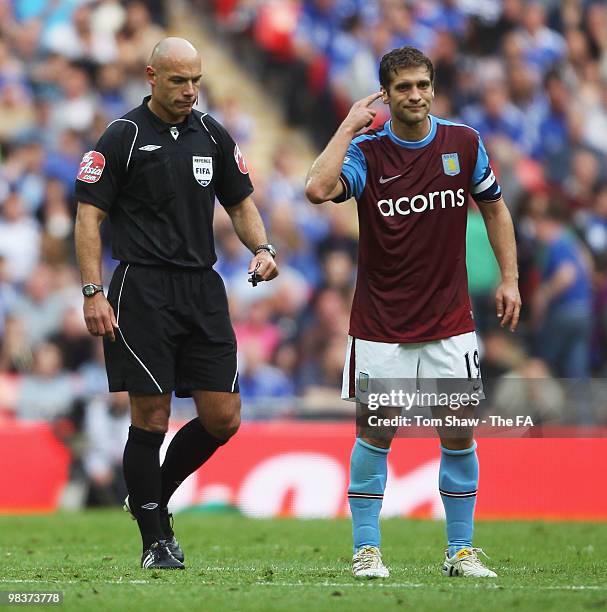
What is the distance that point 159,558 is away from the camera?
6.46 m

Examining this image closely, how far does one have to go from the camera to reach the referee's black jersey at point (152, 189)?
252 inches

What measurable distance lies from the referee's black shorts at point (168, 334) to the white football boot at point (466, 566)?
135 centimetres

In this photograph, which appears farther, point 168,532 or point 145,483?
point 168,532

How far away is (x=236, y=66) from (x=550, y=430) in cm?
861

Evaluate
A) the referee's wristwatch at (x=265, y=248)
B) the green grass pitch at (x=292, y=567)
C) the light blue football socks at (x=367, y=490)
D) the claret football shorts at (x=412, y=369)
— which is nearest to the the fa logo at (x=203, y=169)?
the referee's wristwatch at (x=265, y=248)

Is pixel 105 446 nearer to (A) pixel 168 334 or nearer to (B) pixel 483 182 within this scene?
(A) pixel 168 334

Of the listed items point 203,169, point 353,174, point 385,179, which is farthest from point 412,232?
point 203,169

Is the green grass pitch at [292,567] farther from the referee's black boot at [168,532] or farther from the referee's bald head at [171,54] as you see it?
the referee's bald head at [171,54]

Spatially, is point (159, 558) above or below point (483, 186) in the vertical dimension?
below

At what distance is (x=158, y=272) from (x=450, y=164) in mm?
1484

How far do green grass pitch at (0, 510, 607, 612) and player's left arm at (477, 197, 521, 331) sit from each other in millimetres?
1238

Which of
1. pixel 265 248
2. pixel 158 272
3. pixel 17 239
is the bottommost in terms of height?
pixel 158 272

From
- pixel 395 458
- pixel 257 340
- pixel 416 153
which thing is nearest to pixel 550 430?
pixel 395 458

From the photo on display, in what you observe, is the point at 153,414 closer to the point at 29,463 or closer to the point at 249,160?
the point at 29,463
